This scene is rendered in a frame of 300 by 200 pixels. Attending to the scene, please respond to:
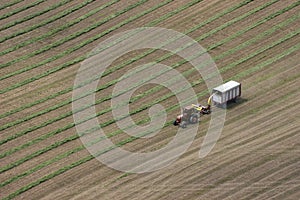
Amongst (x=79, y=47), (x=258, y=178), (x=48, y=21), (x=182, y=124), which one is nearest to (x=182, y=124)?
(x=182, y=124)

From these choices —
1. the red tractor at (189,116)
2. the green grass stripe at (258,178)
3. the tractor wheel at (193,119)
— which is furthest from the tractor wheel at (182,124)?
the green grass stripe at (258,178)

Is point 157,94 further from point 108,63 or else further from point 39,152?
point 39,152

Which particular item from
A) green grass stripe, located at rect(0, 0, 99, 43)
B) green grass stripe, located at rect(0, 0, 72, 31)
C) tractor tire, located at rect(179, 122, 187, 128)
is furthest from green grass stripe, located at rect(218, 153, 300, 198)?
green grass stripe, located at rect(0, 0, 72, 31)

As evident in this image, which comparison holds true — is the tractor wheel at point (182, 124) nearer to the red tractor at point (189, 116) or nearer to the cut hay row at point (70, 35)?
the red tractor at point (189, 116)

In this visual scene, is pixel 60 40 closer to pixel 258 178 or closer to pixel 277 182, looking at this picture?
pixel 258 178

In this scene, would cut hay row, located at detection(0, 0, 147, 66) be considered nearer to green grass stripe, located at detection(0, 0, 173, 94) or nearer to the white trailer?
green grass stripe, located at detection(0, 0, 173, 94)
